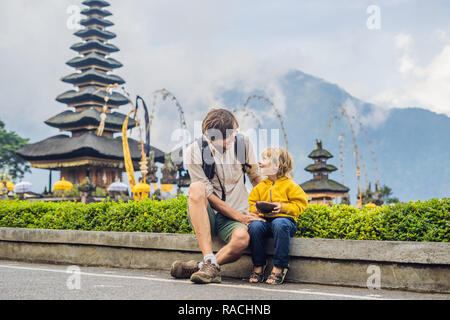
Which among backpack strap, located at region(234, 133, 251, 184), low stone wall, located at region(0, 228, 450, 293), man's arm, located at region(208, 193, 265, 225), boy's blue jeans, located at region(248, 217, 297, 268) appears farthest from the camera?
backpack strap, located at region(234, 133, 251, 184)

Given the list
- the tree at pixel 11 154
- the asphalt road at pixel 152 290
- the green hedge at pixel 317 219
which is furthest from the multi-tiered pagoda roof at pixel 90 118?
the asphalt road at pixel 152 290

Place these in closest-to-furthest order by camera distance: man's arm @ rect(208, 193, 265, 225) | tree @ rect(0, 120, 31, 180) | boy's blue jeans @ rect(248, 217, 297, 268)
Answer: boy's blue jeans @ rect(248, 217, 297, 268) → man's arm @ rect(208, 193, 265, 225) → tree @ rect(0, 120, 31, 180)

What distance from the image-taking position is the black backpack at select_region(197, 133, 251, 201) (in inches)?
215

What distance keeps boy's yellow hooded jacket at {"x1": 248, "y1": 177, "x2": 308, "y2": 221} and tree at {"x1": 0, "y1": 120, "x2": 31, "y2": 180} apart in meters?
59.8

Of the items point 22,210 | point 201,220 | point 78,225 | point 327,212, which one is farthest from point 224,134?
point 22,210

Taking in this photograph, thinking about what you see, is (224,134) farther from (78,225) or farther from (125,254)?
(78,225)

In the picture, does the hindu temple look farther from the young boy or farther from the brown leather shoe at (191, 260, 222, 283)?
the brown leather shoe at (191, 260, 222, 283)

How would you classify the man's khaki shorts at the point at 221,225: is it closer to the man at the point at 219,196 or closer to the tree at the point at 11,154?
the man at the point at 219,196

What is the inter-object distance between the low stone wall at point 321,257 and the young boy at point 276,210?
258mm

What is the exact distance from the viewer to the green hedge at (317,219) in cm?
533

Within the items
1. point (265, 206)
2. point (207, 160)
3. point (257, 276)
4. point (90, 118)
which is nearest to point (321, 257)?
point (257, 276)

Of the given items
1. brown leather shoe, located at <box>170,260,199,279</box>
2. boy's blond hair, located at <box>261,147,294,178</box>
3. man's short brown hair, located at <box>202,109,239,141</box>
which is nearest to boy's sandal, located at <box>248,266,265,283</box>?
brown leather shoe, located at <box>170,260,199,279</box>
